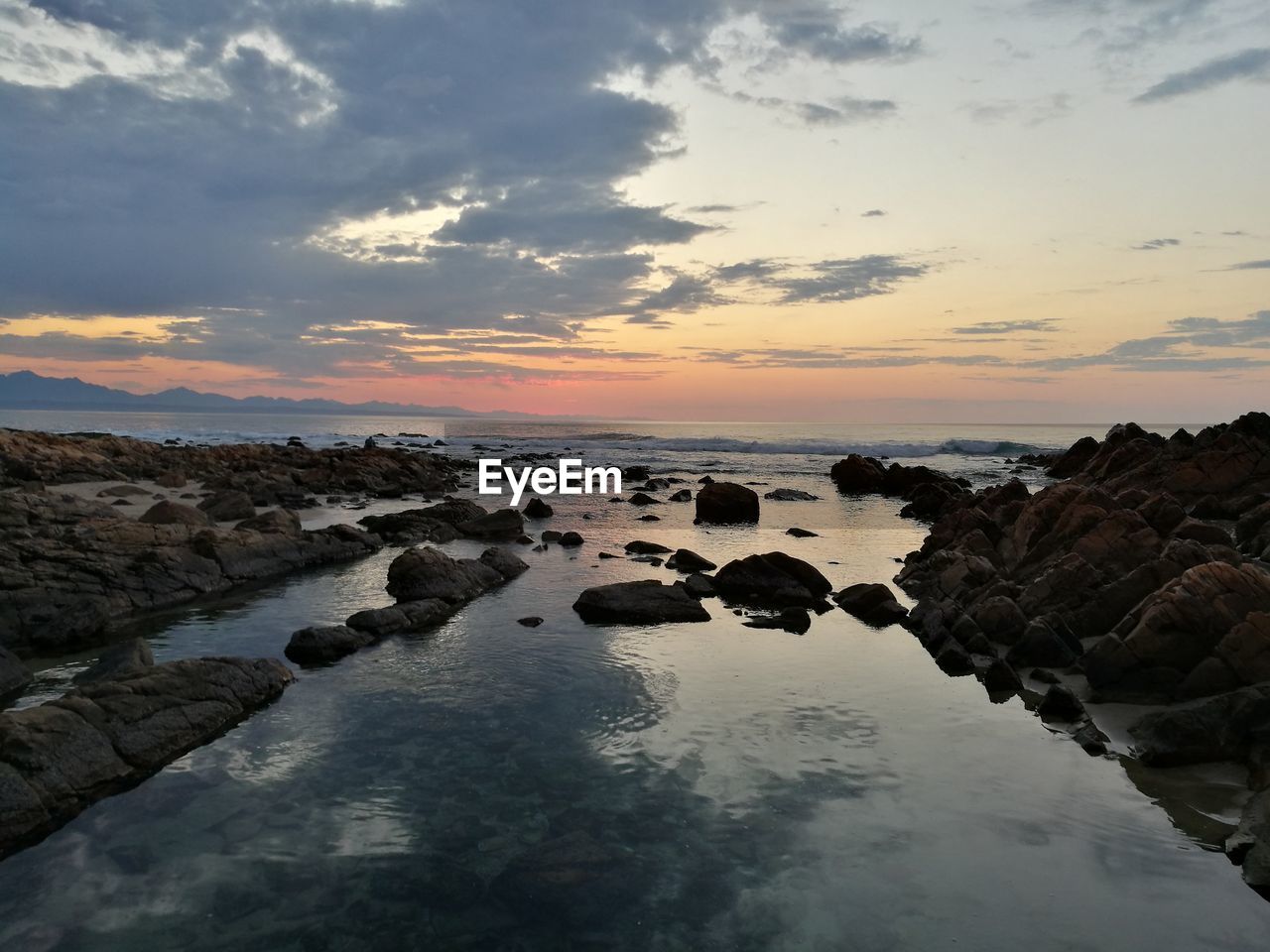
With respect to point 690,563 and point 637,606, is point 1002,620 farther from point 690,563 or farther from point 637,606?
point 690,563

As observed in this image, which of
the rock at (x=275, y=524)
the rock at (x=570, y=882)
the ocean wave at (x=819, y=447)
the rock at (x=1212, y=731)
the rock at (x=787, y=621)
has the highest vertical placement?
the ocean wave at (x=819, y=447)

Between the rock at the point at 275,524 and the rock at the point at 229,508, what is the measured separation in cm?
611

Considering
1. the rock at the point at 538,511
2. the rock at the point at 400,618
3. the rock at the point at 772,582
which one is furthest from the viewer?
the rock at the point at 538,511

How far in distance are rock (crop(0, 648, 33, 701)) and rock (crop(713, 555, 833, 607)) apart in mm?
15800

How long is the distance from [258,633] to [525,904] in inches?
463

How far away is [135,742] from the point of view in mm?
10383

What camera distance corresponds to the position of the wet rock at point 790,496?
47.9m

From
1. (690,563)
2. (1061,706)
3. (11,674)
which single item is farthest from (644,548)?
(11,674)

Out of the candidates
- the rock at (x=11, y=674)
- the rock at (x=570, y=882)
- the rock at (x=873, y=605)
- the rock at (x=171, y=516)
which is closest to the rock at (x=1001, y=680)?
the rock at (x=873, y=605)

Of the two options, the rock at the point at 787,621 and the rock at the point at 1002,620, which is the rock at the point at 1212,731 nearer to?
the rock at the point at 1002,620

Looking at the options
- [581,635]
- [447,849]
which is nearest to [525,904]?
[447,849]

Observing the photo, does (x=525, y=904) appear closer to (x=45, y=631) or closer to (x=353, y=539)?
(x=45, y=631)

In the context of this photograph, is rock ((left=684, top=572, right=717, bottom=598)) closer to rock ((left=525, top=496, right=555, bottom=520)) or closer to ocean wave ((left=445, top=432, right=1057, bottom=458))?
rock ((left=525, top=496, right=555, bottom=520))

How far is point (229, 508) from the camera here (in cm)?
3180
